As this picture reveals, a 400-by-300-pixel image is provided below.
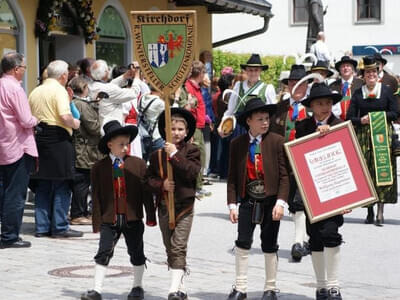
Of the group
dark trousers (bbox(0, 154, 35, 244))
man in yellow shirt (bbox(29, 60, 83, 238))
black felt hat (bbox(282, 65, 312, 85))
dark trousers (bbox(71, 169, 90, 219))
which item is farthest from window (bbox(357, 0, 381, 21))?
dark trousers (bbox(0, 154, 35, 244))

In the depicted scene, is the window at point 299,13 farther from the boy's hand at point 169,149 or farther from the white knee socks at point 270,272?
Answer: the boy's hand at point 169,149

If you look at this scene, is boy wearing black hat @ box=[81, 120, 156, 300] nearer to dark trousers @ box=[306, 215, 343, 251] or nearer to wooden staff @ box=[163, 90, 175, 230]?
wooden staff @ box=[163, 90, 175, 230]

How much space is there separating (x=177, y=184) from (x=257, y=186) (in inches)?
23.7

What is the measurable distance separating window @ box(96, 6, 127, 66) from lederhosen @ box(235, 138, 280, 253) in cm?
1008

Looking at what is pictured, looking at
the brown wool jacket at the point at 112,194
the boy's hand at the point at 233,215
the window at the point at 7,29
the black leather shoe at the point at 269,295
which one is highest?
the window at the point at 7,29

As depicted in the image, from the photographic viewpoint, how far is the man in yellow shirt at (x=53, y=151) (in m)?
11.0

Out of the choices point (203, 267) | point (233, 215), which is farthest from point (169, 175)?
point (203, 267)

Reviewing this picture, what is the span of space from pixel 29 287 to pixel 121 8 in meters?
10.5

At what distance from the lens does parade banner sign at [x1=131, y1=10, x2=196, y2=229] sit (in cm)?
775

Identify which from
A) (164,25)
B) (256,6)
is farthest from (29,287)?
(256,6)

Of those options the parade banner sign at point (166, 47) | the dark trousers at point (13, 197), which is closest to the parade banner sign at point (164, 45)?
the parade banner sign at point (166, 47)

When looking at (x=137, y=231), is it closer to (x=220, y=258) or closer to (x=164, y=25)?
(x=164, y=25)

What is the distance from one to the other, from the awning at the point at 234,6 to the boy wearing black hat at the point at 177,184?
35.2ft

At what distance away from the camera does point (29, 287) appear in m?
8.36
